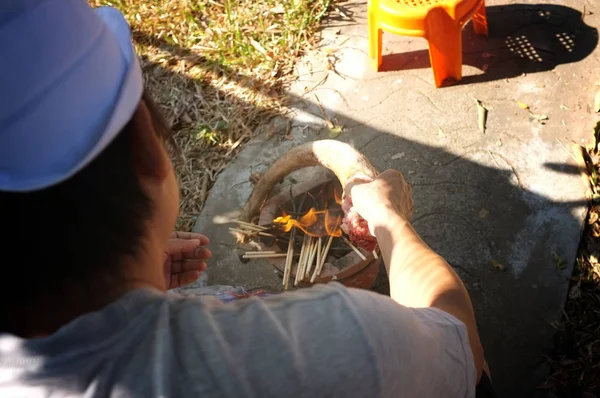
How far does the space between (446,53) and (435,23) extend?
0.23 m

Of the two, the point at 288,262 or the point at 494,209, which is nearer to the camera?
the point at 288,262

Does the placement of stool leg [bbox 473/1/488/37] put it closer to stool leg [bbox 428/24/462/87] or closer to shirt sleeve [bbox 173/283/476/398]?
stool leg [bbox 428/24/462/87]

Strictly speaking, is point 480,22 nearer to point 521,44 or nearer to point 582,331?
point 521,44

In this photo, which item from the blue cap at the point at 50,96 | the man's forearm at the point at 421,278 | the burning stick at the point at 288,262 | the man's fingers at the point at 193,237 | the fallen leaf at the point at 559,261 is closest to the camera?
the blue cap at the point at 50,96

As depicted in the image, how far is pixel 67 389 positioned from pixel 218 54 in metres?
3.63

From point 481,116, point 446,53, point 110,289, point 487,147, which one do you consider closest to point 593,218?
point 487,147

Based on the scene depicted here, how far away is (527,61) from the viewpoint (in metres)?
3.65

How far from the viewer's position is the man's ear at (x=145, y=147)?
103 centimetres

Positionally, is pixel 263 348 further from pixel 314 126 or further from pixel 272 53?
pixel 272 53

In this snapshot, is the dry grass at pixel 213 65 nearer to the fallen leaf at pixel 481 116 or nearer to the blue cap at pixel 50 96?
the fallen leaf at pixel 481 116

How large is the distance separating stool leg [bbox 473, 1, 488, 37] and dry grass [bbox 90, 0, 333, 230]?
1.13 meters

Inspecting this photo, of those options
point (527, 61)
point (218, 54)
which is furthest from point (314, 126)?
point (527, 61)

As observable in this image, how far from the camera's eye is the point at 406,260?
→ 177cm

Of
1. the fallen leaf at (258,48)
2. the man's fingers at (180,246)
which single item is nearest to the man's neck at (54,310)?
the man's fingers at (180,246)
